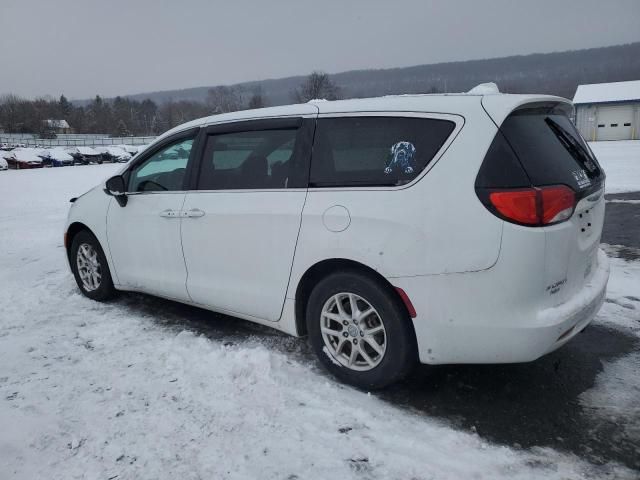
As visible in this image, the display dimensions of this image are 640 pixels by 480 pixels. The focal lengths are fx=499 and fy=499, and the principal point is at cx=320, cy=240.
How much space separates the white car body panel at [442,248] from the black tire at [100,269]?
1.86 metres

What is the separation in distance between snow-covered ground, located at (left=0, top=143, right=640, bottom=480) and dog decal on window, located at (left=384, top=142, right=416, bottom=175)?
1411 millimetres

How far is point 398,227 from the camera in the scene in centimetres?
283

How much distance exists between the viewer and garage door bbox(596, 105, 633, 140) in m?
Result: 49.7

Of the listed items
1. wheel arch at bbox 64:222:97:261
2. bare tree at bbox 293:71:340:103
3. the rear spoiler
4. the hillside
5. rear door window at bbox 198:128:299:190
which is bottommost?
wheel arch at bbox 64:222:97:261

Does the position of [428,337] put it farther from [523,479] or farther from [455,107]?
[455,107]

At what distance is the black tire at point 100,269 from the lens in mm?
4914

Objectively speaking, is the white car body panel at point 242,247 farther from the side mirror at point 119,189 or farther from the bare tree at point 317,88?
the bare tree at point 317,88

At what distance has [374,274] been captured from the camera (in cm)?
300

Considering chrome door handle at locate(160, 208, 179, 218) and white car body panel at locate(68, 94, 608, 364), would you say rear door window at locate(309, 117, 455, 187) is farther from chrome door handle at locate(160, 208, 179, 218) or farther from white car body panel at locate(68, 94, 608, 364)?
chrome door handle at locate(160, 208, 179, 218)

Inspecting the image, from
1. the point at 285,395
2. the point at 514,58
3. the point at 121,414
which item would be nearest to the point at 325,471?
the point at 285,395

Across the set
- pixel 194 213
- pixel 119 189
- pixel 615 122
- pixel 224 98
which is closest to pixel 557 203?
pixel 194 213

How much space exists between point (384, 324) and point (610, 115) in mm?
57109

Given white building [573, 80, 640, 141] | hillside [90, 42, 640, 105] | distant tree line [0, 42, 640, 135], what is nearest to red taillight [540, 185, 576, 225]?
white building [573, 80, 640, 141]

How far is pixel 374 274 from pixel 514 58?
16321cm
